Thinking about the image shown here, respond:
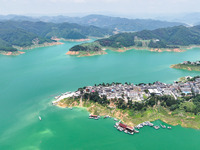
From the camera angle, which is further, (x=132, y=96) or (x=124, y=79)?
(x=124, y=79)

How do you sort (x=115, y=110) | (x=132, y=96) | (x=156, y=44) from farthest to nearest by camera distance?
(x=156, y=44) → (x=132, y=96) → (x=115, y=110)

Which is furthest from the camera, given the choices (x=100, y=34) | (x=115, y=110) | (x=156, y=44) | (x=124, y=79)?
(x=100, y=34)

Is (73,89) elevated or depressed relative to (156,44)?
depressed

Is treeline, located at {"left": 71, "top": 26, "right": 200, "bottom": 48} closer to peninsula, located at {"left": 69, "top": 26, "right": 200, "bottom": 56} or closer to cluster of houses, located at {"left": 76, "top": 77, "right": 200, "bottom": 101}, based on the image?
peninsula, located at {"left": 69, "top": 26, "right": 200, "bottom": 56}

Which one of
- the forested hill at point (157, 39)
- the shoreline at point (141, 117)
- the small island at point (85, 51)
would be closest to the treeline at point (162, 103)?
the shoreline at point (141, 117)

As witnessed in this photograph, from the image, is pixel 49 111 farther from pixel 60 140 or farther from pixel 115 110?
pixel 115 110

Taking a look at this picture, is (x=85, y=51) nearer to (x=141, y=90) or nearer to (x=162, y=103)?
(x=141, y=90)

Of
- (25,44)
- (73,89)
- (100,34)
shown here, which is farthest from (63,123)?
(100,34)
